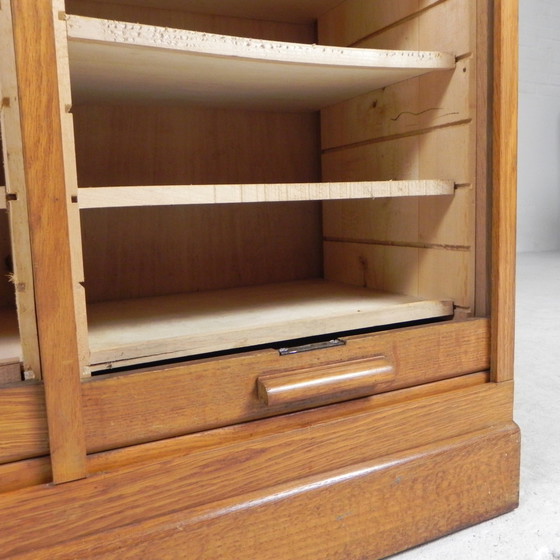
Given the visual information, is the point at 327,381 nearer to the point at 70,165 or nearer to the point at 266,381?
the point at 266,381

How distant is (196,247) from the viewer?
115 centimetres

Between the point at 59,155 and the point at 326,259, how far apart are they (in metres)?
0.73

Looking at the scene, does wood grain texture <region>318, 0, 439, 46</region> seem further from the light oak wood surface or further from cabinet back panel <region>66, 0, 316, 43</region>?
the light oak wood surface

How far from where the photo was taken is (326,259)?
1.25 metres

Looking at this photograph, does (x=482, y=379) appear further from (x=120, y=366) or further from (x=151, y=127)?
(x=151, y=127)

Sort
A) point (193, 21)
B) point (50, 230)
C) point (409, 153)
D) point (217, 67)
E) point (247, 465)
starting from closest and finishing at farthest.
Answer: point (50, 230) < point (247, 465) < point (217, 67) < point (409, 153) < point (193, 21)

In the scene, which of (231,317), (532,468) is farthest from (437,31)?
(532,468)

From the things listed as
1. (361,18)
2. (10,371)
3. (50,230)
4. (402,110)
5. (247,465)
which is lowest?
(247,465)

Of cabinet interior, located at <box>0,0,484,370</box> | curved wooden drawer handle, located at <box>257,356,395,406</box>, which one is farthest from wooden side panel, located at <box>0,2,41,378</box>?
curved wooden drawer handle, located at <box>257,356,395,406</box>

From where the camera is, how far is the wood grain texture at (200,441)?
620 mm

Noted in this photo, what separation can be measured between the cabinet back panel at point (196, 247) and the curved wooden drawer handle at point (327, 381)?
18.2 inches

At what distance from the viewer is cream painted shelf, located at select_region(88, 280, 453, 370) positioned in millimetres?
713

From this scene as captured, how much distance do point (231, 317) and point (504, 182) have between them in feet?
1.41

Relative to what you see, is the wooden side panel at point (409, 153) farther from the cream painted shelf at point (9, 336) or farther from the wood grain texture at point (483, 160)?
the cream painted shelf at point (9, 336)
